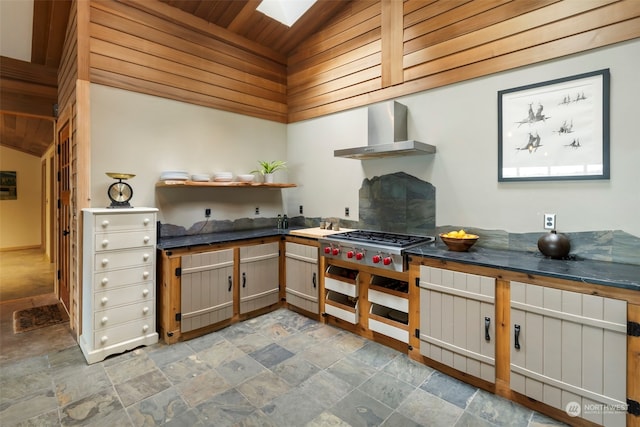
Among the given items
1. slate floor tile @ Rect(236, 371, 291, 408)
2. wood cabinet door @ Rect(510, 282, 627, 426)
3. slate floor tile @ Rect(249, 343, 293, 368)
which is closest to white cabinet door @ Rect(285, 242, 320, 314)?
slate floor tile @ Rect(249, 343, 293, 368)

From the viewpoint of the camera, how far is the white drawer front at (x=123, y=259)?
2.55m

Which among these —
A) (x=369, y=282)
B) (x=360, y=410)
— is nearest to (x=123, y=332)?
(x=360, y=410)

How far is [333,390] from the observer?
7.13ft

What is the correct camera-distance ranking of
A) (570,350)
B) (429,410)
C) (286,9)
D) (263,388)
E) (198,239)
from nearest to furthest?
(570,350), (429,410), (263,388), (198,239), (286,9)

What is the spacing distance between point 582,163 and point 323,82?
9.61ft

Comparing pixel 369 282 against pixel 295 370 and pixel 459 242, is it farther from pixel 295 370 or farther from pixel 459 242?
pixel 295 370

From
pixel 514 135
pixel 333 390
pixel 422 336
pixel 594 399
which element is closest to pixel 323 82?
pixel 514 135

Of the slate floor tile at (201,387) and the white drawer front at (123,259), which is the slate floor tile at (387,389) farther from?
the white drawer front at (123,259)

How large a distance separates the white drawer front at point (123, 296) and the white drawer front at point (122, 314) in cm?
4

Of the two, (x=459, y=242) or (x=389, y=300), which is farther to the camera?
(x=389, y=300)

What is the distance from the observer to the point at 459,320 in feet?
7.32

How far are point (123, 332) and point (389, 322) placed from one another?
2346mm

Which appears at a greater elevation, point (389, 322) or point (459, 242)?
point (459, 242)

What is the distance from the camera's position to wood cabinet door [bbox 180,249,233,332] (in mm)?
2902
